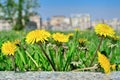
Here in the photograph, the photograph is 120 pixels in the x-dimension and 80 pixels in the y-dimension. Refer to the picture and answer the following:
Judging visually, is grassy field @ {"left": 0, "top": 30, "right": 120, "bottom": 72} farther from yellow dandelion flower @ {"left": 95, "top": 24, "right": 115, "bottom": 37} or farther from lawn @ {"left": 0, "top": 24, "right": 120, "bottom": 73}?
yellow dandelion flower @ {"left": 95, "top": 24, "right": 115, "bottom": 37}

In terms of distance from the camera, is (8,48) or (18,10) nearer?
(8,48)

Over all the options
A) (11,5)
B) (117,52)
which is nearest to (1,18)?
(11,5)

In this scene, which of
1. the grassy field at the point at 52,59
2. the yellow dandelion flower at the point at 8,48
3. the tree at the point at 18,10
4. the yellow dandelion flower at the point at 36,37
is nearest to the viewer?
the yellow dandelion flower at the point at 36,37

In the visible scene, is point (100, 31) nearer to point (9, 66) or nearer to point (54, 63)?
point (54, 63)

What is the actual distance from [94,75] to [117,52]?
3.84ft

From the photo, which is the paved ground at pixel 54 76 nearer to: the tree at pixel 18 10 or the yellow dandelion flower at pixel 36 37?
the yellow dandelion flower at pixel 36 37

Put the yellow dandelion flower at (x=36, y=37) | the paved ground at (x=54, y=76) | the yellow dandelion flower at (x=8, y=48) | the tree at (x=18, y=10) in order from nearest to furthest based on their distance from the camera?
the paved ground at (x=54, y=76), the yellow dandelion flower at (x=36, y=37), the yellow dandelion flower at (x=8, y=48), the tree at (x=18, y=10)

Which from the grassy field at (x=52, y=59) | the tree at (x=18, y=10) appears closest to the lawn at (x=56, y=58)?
the grassy field at (x=52, y=59)

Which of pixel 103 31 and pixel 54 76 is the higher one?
pixel 103 31

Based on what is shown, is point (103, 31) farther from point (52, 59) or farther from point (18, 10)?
point (18, 10)

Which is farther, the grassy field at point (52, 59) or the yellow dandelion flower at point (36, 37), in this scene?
the grassy field at point (52, 59)

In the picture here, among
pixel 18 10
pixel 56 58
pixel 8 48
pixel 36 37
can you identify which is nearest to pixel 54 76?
pixel 36 37

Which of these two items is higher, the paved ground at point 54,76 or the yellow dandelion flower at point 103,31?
the yellow dandelion flower at point 103,31

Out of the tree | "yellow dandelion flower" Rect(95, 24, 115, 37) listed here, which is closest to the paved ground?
"yellow dandelion flower" Rect(95, 24, 115, 37)
